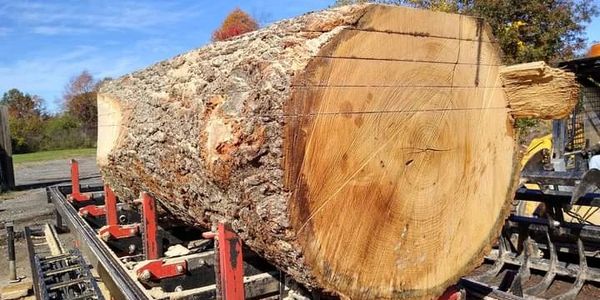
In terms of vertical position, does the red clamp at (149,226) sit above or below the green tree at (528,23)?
below

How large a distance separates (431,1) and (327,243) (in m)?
14.4

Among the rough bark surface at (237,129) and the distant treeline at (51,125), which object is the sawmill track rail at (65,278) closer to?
the rough bark surface at (237,129)

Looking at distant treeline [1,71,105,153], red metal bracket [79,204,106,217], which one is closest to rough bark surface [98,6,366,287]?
red metal bracket [79,204,106,217]

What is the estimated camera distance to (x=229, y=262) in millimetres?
2029

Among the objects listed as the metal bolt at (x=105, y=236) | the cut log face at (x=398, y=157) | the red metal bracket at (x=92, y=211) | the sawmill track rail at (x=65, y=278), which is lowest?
the sawmill track rail at (x=65, y=278)

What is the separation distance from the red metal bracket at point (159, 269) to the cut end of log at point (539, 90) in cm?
198

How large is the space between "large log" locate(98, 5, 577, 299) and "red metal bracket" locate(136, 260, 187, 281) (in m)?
0.62

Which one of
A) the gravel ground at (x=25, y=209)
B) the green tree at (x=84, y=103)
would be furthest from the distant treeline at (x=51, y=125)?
the gravel ground at (x=25, y=209)

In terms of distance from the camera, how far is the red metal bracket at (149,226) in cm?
317

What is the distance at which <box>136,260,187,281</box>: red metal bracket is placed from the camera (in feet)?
9.05

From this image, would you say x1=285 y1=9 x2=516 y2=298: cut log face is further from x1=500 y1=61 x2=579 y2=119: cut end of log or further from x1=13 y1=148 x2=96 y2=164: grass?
x1=13 y1=148 x2=96 y2=164: grass

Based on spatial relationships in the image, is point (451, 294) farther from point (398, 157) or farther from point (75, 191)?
point (75, 191)

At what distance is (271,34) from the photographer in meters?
1.88

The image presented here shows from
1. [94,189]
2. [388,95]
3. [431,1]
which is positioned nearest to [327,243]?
[388,95]
